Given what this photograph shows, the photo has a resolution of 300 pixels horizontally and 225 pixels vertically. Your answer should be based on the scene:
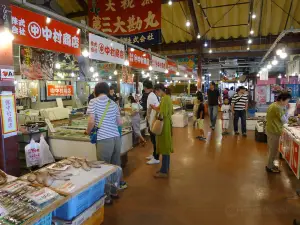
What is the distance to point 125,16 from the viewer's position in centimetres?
687

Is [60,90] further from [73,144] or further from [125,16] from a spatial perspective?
[73,144]

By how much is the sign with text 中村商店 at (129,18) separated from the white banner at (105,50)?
3.12 ft

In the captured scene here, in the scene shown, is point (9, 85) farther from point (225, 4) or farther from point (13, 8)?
point (225, 4)

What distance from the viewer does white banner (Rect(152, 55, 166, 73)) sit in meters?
8.57

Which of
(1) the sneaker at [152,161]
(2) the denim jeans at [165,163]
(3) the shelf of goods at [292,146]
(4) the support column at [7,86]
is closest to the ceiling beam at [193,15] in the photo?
A: (3) the shelf of goods at [292,146]

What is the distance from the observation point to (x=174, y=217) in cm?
334

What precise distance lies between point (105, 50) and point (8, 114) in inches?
95.8

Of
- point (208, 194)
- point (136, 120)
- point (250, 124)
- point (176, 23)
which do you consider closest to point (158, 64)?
point (136, 120)

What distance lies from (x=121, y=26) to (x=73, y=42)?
2.86m

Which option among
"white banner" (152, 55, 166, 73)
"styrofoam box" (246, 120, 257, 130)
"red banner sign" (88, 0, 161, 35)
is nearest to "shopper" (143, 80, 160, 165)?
"red banner sign" (88, 0, 161, 35)

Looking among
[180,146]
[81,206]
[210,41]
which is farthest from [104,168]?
[210,41]

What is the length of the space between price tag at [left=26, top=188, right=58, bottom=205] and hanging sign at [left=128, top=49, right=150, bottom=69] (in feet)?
16.3

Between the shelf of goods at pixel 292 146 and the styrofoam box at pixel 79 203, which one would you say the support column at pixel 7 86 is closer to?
the styrofoam box at pixel 79 203

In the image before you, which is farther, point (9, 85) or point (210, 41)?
point (210, 41)
